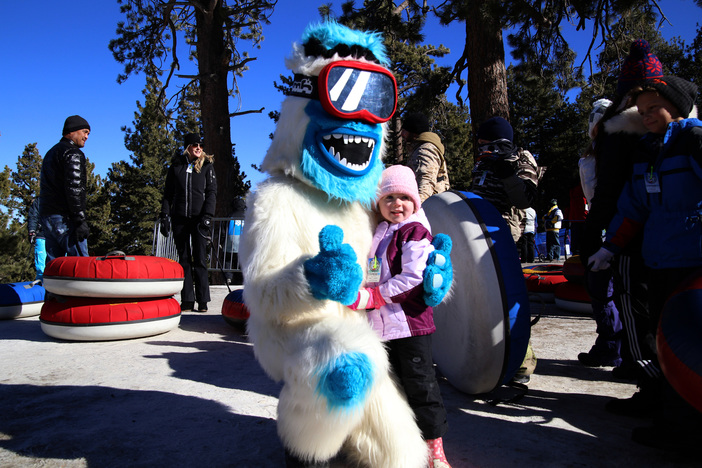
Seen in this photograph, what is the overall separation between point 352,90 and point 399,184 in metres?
0.47

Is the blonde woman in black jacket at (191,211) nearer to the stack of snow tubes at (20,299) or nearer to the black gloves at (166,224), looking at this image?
the black gloves at (166,224)

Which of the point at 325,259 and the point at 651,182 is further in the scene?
the point at 651,182

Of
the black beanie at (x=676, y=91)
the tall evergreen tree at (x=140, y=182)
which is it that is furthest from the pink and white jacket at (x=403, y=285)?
the tall evergreen tree at (x=140, y=182)

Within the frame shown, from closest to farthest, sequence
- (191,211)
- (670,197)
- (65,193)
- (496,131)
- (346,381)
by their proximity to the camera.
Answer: (346,381)
(670,197)
(496,131)
(65,193)
(191,211)

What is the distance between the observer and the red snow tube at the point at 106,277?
3951mm

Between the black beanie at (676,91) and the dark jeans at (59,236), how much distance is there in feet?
17.7

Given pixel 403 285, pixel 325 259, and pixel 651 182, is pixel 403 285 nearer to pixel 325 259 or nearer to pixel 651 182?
pixel 325 259

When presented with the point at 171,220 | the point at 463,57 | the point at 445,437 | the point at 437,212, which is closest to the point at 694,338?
the point at 445,437

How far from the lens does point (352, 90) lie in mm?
1996

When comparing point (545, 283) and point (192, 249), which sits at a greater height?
point (192, 249)

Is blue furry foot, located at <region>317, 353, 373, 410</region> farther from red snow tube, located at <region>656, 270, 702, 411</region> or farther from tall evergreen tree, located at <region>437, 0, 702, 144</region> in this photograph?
tall evergreen tree, located at <region>437, 0, 702, 144</region>

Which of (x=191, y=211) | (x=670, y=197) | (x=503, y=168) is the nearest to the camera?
(x=670, y=197)

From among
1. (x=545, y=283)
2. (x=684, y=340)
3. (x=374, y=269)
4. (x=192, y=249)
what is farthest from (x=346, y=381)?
(x=545, y=283)

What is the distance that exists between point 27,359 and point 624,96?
4.71m
